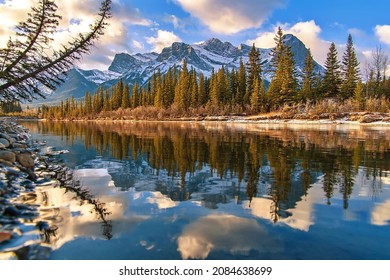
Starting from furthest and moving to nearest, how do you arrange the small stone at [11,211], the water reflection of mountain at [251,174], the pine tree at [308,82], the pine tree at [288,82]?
the pine tree at [308,82], the pine tree at [288,82], the water reflection of mountain at [251,174], the small stone at [11,211]

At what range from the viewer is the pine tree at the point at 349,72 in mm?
67312

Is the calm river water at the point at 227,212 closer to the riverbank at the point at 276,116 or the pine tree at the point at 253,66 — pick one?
the riverbank at the point at 276,116

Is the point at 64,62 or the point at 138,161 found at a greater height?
Answer: the point at 64,62

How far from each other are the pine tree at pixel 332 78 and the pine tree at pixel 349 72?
6.03 ft

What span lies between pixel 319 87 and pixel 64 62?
227ft

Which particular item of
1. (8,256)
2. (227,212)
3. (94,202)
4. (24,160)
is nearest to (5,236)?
(8,256)

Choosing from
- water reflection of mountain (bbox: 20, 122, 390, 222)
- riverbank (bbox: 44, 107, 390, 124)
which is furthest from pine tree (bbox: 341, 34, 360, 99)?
water reflection of mountain (bbox: 20, 122, 390, 222)

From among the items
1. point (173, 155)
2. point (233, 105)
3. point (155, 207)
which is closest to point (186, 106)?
point (233, 105)

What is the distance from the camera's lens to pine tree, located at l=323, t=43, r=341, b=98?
233ft

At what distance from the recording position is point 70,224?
5.54 m

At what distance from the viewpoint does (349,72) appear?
71.5 m

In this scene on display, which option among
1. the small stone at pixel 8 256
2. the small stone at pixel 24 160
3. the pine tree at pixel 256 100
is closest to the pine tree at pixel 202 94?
the pine tree at pixel 256 100

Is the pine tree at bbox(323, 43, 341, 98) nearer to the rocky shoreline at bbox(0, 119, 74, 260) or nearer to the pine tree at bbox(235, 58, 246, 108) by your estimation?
the pine tree at bbox(235, 58, 246, 108)
